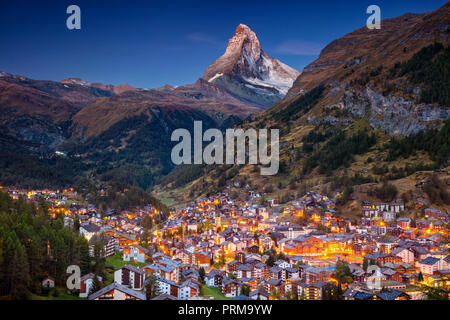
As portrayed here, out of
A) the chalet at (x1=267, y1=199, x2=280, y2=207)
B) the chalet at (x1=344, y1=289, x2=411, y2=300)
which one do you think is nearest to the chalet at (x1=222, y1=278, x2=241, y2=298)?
the chalet at (x1=344, y1=289, x2=411, y2=300)

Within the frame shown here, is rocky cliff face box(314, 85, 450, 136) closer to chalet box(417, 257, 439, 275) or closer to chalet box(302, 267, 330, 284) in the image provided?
chalet box(417, 257, 439, 275)

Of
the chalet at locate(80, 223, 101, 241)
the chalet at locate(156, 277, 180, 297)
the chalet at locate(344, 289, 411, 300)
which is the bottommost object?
the chalet at locate(156, 277, 180, 297)

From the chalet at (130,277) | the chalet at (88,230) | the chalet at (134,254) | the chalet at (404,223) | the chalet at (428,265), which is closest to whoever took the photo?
the chalet at (130,277)

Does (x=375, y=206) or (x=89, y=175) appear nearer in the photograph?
(x=375, y=206)

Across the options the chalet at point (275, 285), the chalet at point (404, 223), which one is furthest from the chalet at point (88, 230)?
the chalet at point (404, 223)

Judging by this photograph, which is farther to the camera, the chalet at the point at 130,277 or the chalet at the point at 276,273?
the chalet at the point at 276,273

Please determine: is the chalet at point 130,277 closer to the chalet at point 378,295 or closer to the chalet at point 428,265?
the chalet at point 378,295

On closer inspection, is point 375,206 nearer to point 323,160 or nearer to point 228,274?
point 323,160

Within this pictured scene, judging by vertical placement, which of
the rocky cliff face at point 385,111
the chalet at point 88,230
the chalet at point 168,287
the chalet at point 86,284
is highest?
the rocky cliff face at point 385,111
